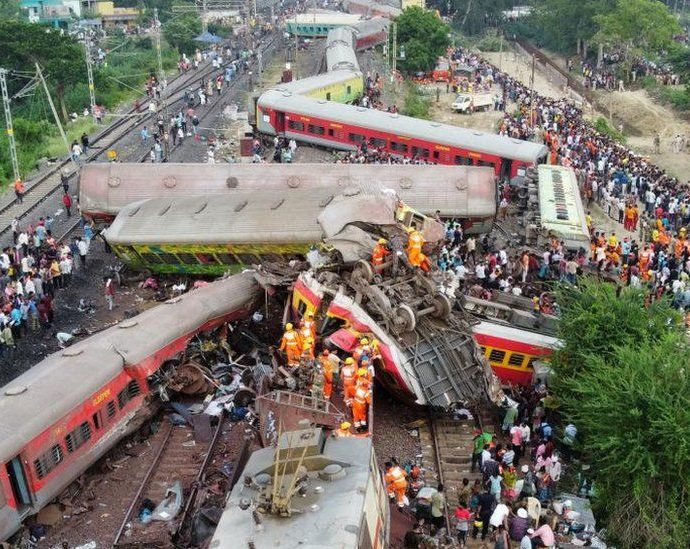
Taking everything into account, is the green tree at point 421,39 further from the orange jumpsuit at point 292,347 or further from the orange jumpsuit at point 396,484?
the orange jumpsuit at point 396,484

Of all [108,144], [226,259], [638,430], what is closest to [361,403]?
[638,430]

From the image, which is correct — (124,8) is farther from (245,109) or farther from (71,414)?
(71,414)

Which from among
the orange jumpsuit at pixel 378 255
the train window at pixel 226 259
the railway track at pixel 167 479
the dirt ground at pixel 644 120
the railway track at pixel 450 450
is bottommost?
the dirt ground at pixel 644 120

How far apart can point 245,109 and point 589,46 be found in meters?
37.7

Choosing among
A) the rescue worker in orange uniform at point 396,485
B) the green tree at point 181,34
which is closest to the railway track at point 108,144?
the green tree at point 181,34

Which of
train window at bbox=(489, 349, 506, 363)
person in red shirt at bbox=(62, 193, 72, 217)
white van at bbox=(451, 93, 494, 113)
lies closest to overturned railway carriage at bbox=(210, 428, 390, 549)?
train window at bbox=(489, 349, 506, 363)

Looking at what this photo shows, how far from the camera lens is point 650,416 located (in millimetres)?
14859

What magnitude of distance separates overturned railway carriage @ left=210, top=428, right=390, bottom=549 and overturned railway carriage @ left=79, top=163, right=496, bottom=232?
16.0m

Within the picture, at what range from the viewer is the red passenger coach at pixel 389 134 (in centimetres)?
3272

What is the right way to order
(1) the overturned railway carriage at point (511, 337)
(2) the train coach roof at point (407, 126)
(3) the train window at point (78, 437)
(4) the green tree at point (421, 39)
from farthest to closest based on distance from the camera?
1. (4) the green tree at point (421, 39)
2. (2) the train coach roof at point (407, 126)
3. (1) the overturned railway carriage at point (511, 337)
4. (3) the train window at point (78, 437)

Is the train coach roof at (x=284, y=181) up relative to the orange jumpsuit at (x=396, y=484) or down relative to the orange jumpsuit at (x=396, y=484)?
up

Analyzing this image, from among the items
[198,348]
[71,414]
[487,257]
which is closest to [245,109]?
[487,257]

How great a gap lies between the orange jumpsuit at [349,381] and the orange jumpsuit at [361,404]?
0.21 m

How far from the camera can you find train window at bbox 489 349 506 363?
64.0 ft
